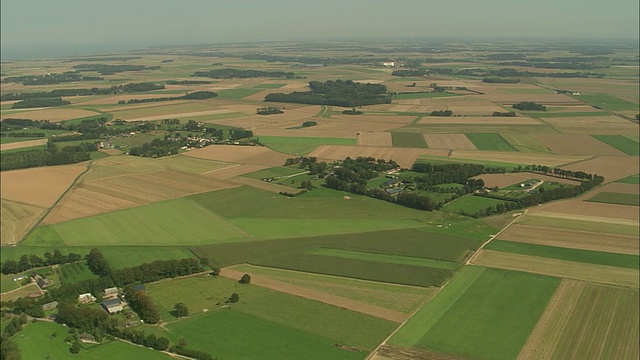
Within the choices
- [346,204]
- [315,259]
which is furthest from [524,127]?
[315,259]

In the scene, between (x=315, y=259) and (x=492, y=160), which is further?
(x=492, y=160)

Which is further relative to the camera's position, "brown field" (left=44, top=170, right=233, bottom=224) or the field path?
"brown field" (left=44, top=170, right=233, bottom=224)

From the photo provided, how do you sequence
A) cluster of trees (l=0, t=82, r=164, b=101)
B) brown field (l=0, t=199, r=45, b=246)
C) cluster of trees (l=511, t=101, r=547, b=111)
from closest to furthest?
brown field (l=0, t=199, r=45, b=246) < cluster of trees (l=511, t=101, r=547, b=111) < cluster of trees (l=0, t=82, r=164, b=101)

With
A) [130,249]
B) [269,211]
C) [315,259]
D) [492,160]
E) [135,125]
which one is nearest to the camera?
[315,259]

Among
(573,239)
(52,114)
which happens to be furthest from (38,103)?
(573,239)

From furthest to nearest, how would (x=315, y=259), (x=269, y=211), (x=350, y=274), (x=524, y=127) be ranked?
(x=524, y=127) < (x=269, y=211) < (x=315, y=259) < (x=350, y=274)

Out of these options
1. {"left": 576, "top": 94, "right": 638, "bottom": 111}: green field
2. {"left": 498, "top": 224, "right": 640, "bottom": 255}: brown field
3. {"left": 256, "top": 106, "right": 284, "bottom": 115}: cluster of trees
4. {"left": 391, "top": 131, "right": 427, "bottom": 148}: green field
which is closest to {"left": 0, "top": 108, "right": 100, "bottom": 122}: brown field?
{"left": 256, "top": 106, "right": 284, "bottom": 115}: cluster of trees

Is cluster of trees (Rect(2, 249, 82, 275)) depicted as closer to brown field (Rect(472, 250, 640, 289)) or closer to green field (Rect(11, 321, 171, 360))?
green field (Rect(11, 321, 171, 360))

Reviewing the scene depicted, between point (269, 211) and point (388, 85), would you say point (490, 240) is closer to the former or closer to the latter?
point (269, 211)
